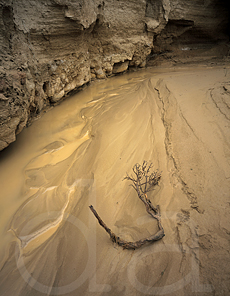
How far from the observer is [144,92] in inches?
169

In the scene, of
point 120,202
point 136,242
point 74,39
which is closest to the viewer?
point 136,242

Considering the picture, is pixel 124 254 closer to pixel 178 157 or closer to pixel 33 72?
pixel 178 157

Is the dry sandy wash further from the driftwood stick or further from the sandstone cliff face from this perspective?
the sandstone cliff face

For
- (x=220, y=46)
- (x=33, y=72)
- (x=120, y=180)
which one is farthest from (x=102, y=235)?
(x=220, y=46)

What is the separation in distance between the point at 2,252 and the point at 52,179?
3.16 feet

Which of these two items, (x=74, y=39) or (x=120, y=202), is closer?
(x=120, y=202)

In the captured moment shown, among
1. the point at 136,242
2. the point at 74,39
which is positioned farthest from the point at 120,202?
the point at 74,39

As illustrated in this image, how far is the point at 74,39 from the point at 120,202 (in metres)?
4.06

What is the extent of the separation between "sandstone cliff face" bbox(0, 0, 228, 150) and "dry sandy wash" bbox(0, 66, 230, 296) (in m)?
0.81

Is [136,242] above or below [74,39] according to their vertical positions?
below

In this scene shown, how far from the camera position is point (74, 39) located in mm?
4355

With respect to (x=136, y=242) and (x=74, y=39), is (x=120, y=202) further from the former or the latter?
(x=74, y=39)

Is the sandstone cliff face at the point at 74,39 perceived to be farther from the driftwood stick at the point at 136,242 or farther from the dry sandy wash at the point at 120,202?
the driftwood stick at the point at 136,242

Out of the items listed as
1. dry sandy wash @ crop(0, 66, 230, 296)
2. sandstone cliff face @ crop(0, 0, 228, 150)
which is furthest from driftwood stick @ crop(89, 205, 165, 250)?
sandstone cliff face @ crop(0, 0, 228, 150)
